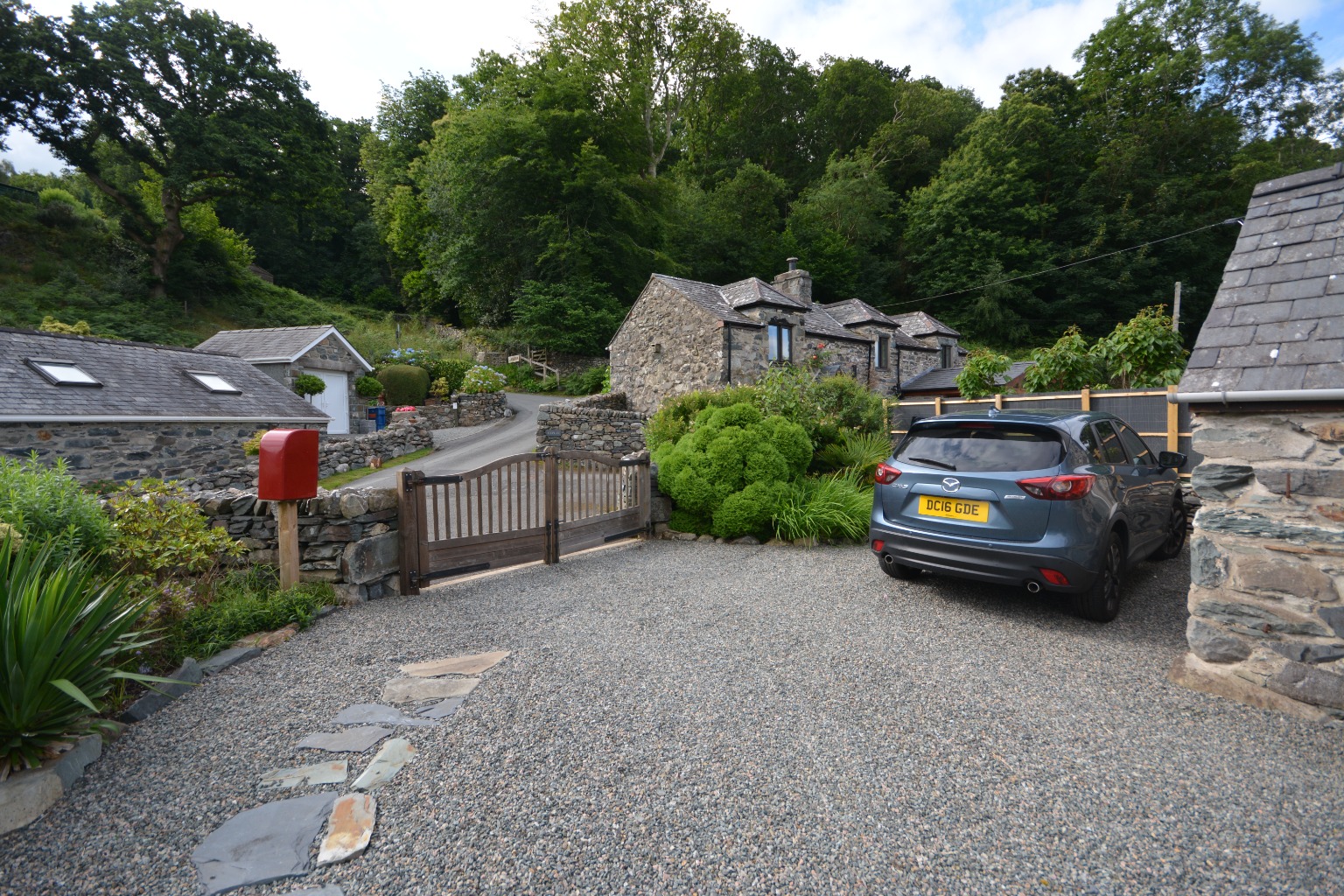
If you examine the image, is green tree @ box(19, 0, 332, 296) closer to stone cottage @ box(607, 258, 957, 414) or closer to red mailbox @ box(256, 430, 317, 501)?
stone cottage @ box(607, 258, 957, 414)

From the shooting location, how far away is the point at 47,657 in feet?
A: 7.89

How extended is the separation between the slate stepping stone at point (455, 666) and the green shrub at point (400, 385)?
2060 cm

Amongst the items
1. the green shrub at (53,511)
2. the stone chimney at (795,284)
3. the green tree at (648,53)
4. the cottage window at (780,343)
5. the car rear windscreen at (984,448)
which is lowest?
the green shrub at (53,511)

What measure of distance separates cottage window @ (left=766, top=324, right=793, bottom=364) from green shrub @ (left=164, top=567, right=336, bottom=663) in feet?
53.5

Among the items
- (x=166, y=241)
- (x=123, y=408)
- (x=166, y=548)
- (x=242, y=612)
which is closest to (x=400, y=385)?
(x=123, y=408)

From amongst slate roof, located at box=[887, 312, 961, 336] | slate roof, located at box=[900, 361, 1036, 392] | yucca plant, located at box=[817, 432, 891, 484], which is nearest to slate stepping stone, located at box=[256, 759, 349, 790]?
yucca plant, located at box=[817, 432, 891, 484]

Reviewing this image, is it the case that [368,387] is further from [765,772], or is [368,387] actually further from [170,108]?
[765,772]

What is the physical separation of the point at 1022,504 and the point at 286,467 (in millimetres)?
5709

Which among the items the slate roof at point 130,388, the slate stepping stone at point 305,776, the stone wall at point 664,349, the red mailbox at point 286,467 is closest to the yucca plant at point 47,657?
the slate stepping stone at point 305,776

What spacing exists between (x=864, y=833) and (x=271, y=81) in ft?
131

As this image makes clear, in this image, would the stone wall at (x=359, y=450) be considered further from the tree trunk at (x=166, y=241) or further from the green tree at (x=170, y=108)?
the green tree at (x=170, y=108)

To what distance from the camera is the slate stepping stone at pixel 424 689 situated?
3.31 metres

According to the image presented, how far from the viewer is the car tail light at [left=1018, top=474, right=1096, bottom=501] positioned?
405cm

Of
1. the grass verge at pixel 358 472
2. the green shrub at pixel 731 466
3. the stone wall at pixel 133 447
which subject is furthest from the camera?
the grass verge at pixel 358 472
